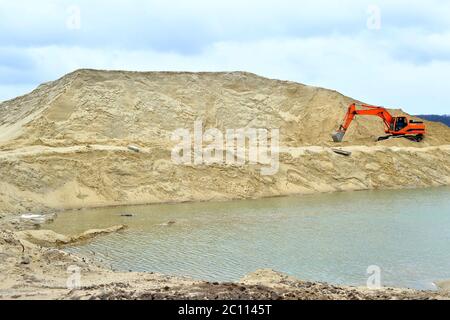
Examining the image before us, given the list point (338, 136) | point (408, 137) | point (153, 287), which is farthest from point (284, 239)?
point (408, 137)

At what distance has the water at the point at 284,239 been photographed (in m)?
12.3

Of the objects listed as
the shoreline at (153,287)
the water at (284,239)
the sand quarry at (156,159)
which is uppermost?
the sand quarry at (156,159)

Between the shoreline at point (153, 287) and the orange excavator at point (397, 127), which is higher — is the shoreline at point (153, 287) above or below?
below

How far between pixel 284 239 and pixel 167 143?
16990 mm

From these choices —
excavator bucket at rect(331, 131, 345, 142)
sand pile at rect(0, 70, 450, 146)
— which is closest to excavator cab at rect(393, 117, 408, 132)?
sand pile at rect(0, 70, 450, 146)

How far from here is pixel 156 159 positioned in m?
28.2

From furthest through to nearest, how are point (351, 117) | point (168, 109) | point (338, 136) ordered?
point (351, 117), point (338, 136), point (168, 109)

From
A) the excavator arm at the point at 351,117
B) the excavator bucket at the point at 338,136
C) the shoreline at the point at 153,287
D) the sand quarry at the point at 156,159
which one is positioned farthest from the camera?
the excavator arm at the point at 351,117

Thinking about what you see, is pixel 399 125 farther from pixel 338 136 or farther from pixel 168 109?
pixel 168 109

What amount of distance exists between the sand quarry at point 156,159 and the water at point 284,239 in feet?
5.13

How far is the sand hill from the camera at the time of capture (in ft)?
83.5

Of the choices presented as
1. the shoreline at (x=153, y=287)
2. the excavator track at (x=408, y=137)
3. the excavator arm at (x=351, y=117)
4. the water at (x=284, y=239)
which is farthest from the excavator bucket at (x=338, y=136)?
the shoreline at (x=153, y=287)

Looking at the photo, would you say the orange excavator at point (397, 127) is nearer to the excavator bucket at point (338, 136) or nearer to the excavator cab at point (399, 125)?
the excavator cab at point (399, 125)
